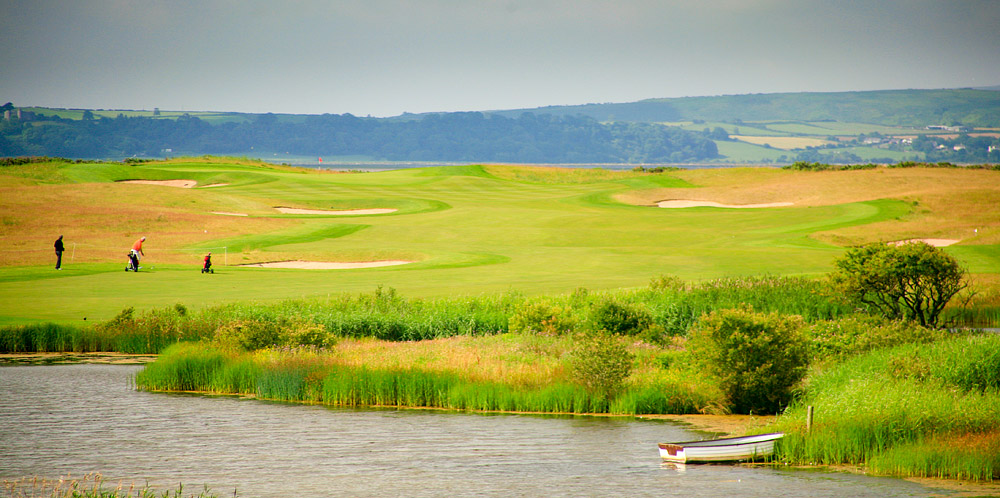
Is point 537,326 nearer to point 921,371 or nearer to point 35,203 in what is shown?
point 921,371

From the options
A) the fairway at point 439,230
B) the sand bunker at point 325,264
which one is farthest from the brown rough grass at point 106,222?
the sand bunker at point 325,264

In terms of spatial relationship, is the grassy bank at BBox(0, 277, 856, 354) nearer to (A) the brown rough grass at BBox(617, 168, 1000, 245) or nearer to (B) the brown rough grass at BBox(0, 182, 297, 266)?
(B) the brown rough grass at BBox(0, 182, 297, 266)

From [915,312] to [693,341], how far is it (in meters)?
11.3

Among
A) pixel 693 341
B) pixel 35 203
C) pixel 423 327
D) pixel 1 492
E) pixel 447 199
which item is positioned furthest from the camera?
pixel 447 199

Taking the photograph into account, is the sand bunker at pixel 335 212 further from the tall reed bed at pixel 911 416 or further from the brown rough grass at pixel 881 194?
the tall reed bed at pixel 911 416

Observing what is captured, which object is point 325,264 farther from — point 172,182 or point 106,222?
point 172,182

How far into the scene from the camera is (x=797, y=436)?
17.2 metres

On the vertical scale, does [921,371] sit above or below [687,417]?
above

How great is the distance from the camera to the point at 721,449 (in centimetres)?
1680

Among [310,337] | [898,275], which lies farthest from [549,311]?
[898,275]

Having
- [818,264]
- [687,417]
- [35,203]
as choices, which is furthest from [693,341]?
[35,203]

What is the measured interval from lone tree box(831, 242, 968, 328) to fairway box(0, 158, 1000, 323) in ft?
35.3

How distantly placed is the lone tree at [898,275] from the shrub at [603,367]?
11487 millimetres

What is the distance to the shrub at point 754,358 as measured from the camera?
20.9 metres
